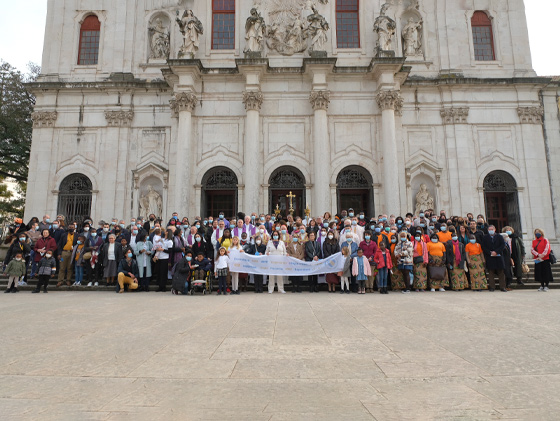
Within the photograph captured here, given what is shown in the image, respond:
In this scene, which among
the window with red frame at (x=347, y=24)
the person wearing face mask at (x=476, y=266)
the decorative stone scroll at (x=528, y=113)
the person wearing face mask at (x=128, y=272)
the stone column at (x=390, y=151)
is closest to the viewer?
the person wearing face mask at (x=128, y=272)

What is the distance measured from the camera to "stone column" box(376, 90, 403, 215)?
716 inches

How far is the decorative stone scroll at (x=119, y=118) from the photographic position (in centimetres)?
2028

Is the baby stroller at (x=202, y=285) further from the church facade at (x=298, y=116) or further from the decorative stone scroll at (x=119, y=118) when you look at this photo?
the decorative stone scroll at (x=119, y=118)

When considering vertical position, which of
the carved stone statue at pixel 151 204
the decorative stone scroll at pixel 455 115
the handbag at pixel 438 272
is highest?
the decorative stone scroll at pixel 455 115

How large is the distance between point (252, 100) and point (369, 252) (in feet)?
36.9

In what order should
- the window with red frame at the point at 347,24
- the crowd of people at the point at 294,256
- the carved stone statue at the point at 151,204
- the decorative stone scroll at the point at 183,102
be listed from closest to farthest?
the crowd of people at the point at 294,256 → the decorative stone scroll at the point at 183,102 → the carved stone statue at the point at 151,204 → the window with red frame at the point at 347,24

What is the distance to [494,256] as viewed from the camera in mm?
11398

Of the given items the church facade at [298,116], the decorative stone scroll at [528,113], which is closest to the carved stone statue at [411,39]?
the church facade at [298,116]

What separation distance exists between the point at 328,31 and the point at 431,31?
628 centimetres

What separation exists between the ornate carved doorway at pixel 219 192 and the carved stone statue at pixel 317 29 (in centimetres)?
825

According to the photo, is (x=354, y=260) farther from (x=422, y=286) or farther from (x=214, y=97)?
(x=214, y=97)

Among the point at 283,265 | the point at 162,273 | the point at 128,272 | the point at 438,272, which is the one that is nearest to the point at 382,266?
the point at 438,272

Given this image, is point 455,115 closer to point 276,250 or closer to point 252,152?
point 252,152

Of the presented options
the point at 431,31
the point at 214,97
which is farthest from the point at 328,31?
the point at 214,97
